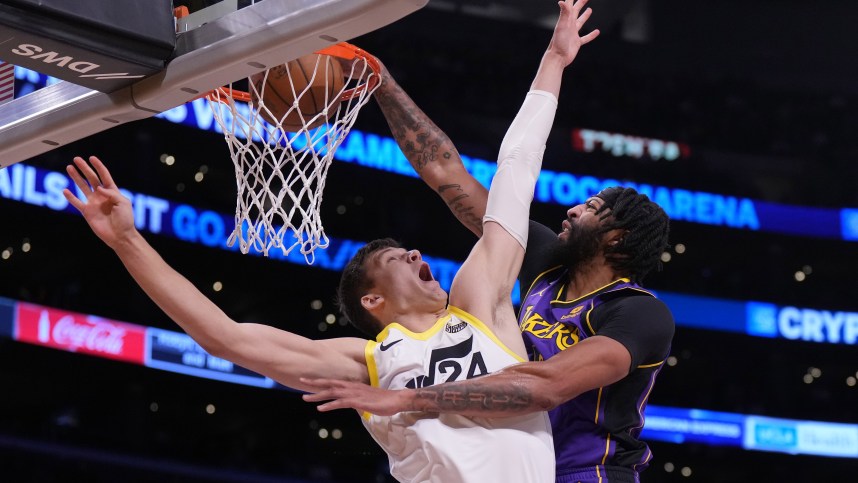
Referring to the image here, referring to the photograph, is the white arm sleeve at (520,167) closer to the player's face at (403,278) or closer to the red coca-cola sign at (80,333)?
the player's face at (403,278)

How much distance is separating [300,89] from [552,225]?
12737mm

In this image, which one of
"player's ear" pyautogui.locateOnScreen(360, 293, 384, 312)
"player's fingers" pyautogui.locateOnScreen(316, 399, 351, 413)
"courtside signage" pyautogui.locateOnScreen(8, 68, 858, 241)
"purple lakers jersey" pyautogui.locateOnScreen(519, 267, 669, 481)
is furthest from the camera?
"courtside signage" pyautogui.locateOnScreen(8, 68, 858, 241)

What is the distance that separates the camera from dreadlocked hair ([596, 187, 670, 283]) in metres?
3.90

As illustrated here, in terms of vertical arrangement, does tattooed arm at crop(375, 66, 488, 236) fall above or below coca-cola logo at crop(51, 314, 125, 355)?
above

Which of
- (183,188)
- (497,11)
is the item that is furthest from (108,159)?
(497,11)

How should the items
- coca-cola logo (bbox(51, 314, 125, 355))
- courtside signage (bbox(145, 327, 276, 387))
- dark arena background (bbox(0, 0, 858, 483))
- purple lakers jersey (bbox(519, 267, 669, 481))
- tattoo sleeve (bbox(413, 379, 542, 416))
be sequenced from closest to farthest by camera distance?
tattoo sleeve (bbox(413, 379, 542, 416)) < purple lakers jersey (bbox(519, 267, 669, 481)) < coca-cola logo (bbox(51, 314, 125, 355)) < courtside signage (bbox(145, 327, 276, 387)) < dark arena background (bbox(0, 0, 858, 483))

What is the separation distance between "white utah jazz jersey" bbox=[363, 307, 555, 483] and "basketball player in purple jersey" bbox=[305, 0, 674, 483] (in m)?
0.12

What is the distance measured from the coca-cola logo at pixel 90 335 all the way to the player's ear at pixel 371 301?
380 inches

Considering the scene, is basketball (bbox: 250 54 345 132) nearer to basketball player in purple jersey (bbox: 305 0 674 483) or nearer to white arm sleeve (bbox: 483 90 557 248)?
basketball player in purple jersey (bbox: 305 0 674 483)

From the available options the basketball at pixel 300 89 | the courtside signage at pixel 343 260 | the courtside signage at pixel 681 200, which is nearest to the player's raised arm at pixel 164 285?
the basketball at pixel 300 89

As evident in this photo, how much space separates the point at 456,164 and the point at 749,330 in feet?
45.5

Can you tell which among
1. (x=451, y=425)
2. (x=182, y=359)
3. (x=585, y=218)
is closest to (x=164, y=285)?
(x=451, y=425)

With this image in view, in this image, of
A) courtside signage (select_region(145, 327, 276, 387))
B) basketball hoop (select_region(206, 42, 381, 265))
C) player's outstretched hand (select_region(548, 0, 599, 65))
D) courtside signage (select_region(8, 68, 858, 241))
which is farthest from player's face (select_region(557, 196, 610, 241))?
courtside signage (select_region(8, 68, 858, 241))

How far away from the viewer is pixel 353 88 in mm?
4156
